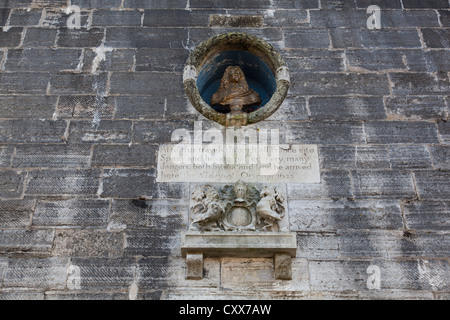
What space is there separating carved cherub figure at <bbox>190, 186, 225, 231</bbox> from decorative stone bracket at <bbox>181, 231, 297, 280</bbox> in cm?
14

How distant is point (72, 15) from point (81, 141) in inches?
79.5

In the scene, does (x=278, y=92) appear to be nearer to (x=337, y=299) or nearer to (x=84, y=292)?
(x=337, y=299)

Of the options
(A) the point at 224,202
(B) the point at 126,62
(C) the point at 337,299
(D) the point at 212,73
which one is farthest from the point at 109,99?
(C) the point at 337,299

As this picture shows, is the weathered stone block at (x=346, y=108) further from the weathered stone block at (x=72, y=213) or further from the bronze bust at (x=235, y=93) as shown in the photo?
the weathered stone block at (x=72, y=213)

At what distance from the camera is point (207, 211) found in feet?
18.2

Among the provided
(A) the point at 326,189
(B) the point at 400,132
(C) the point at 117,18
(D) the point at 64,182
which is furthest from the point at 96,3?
(B) the point at 400,132

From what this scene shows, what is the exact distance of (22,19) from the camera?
7.21 meters

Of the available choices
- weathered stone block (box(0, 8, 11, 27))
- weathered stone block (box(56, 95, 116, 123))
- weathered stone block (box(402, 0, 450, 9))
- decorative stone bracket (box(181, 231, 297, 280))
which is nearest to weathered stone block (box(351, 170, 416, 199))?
decorative stone bracket (box(181, 231, 297, 280))

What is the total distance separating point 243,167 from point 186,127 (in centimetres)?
85

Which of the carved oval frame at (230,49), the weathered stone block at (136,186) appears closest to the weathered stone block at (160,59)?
the carved oval frame at (230,49)

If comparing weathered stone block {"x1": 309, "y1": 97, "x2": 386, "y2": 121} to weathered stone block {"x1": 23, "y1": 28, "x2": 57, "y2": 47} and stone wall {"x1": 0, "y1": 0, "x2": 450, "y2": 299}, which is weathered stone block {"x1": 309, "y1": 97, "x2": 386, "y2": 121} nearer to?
stone wall {"x1": 0, "y1": 0, "x2": 450, "y2": 299}

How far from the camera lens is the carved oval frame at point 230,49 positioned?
6.33 meters

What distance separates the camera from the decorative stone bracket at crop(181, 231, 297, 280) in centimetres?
530

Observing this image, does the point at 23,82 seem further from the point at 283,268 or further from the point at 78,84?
the point at 283,268
